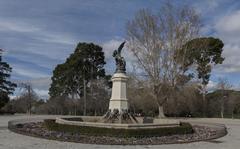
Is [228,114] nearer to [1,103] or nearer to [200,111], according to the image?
[200,111]

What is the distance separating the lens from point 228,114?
57531mm

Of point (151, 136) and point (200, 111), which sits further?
point (200, 111)

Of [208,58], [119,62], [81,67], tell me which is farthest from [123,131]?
[81,67]

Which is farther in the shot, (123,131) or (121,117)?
(121,117)

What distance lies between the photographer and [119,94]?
22.4m

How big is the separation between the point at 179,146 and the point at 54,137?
577 cm

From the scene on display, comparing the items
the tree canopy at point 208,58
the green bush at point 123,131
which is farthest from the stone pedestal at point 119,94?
the tree canopy at point 208,58

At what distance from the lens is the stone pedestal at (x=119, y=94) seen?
73.3ft

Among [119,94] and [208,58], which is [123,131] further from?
[208,58]

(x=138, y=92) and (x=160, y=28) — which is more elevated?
(x=160, y=28)

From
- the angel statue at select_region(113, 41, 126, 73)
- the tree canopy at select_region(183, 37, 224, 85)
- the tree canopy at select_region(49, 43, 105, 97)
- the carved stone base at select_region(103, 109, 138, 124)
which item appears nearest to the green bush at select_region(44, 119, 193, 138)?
the carved stone base at select_region(103, 109, 138, 124)

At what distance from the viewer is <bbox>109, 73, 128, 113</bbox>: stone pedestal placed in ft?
73.3

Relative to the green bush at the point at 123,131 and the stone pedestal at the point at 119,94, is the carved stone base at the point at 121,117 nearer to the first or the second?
the stone pedestal at the point at 119,94

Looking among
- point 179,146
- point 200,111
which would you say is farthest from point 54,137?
point 200,111
